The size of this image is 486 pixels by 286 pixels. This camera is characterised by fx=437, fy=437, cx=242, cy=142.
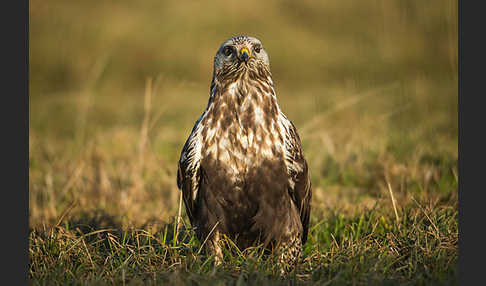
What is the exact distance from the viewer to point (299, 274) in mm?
3162

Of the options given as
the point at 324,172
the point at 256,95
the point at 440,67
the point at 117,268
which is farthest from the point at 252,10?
the point at 117,268

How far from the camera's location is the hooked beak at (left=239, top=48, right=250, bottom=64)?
356 centimetres

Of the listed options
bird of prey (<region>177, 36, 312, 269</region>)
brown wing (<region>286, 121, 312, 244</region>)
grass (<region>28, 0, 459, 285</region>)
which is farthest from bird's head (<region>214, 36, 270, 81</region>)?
grass (<region>28, 0, 459, 285</region>)

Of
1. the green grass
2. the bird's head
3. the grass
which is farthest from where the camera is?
the bird's head

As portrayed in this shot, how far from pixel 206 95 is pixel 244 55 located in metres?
10.6

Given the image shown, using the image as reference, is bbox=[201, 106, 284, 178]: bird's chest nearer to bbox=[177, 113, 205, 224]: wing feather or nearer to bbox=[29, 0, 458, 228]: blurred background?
bbox=[177, 113, 205, 224]: wing feather

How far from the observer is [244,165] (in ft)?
11.7

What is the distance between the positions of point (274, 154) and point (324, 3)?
1287 cm

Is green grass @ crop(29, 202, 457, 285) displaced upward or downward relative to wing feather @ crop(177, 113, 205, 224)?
downward

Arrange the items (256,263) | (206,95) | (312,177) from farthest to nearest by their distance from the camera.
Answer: (206,95) < (312,177) < (256,263)

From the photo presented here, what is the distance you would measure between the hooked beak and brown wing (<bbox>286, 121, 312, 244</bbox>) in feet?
2.43

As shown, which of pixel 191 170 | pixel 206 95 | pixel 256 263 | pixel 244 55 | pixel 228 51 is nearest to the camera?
pixel 256 263

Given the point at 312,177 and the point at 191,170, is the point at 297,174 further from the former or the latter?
the point at 312,177

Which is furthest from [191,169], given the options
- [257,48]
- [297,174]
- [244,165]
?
[257,48]
